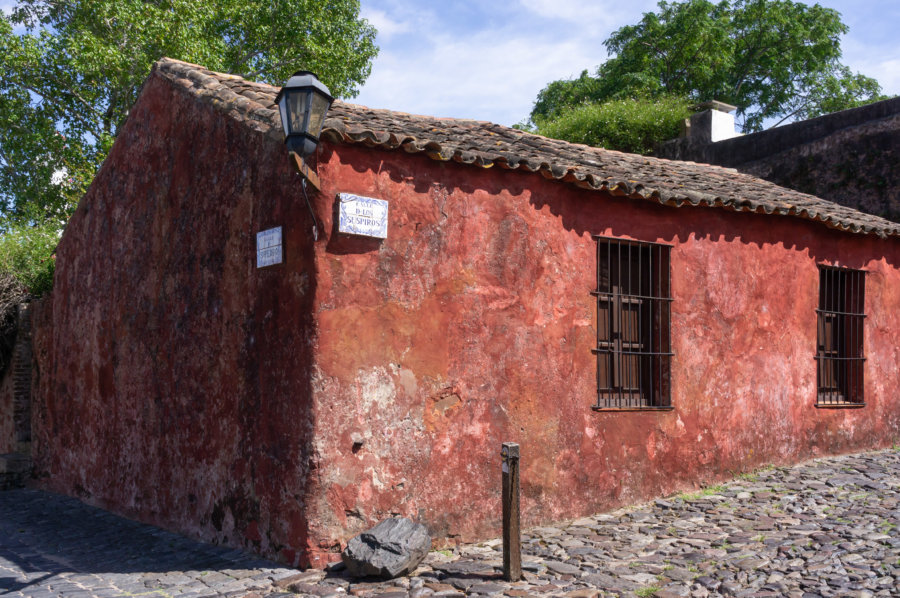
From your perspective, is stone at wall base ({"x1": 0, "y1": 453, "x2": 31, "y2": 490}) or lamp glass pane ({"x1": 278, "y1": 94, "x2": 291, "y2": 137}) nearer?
lamp glass pane ({"x1": 278, "y1": 94, "x2": 291, "y2": 137})

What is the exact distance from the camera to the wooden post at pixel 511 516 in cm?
544

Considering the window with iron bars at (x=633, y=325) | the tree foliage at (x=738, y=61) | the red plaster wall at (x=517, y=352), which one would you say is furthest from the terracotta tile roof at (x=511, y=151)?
the tree foliage at (x=738, y=61)

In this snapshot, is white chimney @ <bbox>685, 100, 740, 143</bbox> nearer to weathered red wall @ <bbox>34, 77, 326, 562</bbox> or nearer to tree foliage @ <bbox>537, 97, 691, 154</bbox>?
tree foliage @ <bbox>537, 97, 691, 154</bbox>

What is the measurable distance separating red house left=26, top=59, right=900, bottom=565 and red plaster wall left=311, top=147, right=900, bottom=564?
0.02 meters

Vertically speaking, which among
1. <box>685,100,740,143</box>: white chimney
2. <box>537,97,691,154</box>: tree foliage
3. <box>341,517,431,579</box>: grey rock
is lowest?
<box>341,517,431,579</box>: grey rock

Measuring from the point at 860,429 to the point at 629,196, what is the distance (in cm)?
489

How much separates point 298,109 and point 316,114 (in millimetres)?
130

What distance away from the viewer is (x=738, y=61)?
92.1ft

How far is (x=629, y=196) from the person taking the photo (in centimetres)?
769

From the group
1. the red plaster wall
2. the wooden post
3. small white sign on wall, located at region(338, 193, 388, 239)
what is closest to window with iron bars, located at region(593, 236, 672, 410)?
the red plaster wall

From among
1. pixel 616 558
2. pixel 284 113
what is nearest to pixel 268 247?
pixel 284 113

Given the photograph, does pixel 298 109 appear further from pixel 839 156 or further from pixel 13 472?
pixel 839 156

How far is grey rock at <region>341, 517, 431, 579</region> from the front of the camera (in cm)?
542

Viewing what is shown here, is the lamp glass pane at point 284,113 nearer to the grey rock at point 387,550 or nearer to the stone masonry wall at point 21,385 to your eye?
the grey rock at point 387,550
